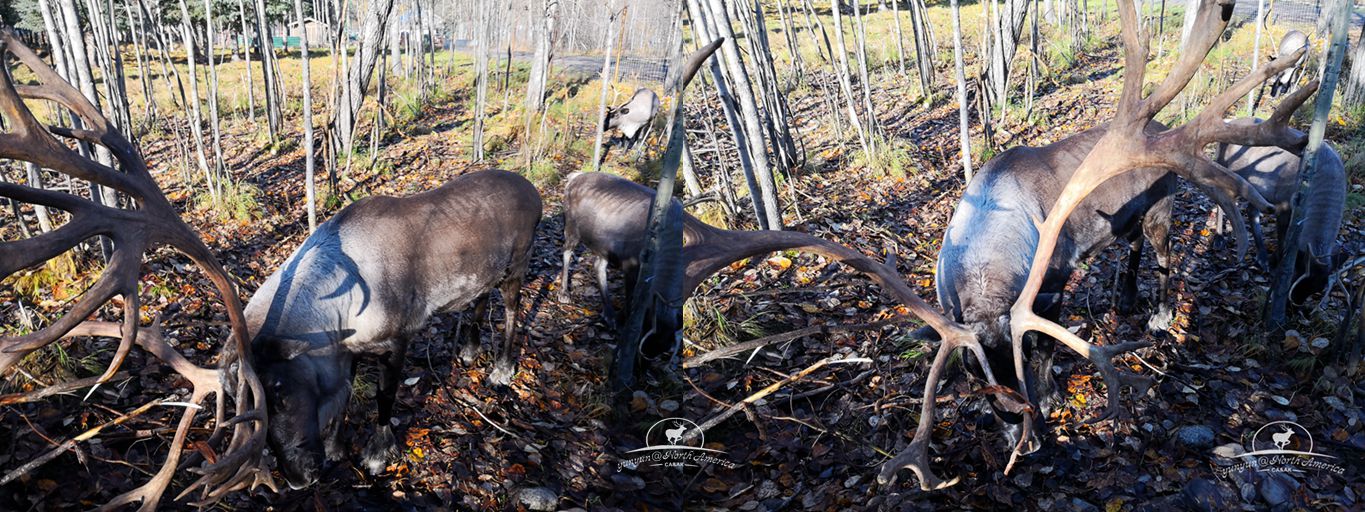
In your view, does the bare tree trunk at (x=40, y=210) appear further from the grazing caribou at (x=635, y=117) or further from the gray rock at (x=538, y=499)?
the grazing caribou at (x=635, y=117)

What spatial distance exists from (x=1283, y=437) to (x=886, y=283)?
282 centimetres

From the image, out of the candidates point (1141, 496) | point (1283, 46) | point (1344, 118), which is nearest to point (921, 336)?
point (1141, 496)

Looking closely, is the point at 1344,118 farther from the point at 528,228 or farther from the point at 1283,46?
the point at 528,228

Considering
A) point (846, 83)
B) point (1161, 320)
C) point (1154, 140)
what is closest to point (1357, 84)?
point (846, 83)

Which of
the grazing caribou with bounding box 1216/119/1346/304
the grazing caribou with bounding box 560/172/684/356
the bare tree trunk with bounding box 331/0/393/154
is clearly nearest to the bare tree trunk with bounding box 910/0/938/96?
Answer: the grazing caribou with bounding box 1216/119/1346/304

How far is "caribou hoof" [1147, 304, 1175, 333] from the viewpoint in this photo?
6.23 m

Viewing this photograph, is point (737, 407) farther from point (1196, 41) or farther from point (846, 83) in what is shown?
point (846, 83)

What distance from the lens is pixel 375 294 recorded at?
189 inches

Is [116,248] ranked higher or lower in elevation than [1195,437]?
higher

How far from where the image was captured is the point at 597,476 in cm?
488

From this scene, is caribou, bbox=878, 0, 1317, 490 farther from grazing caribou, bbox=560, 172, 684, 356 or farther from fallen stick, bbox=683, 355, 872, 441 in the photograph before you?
grazing caribou, bbox=560, 172, 684, 356

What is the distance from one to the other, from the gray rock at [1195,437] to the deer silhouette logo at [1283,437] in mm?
334

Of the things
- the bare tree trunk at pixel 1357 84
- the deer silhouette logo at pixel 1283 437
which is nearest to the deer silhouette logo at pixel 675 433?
the deer silhouette logo at pixel 1283 437

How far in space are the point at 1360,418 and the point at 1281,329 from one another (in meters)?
0.97
